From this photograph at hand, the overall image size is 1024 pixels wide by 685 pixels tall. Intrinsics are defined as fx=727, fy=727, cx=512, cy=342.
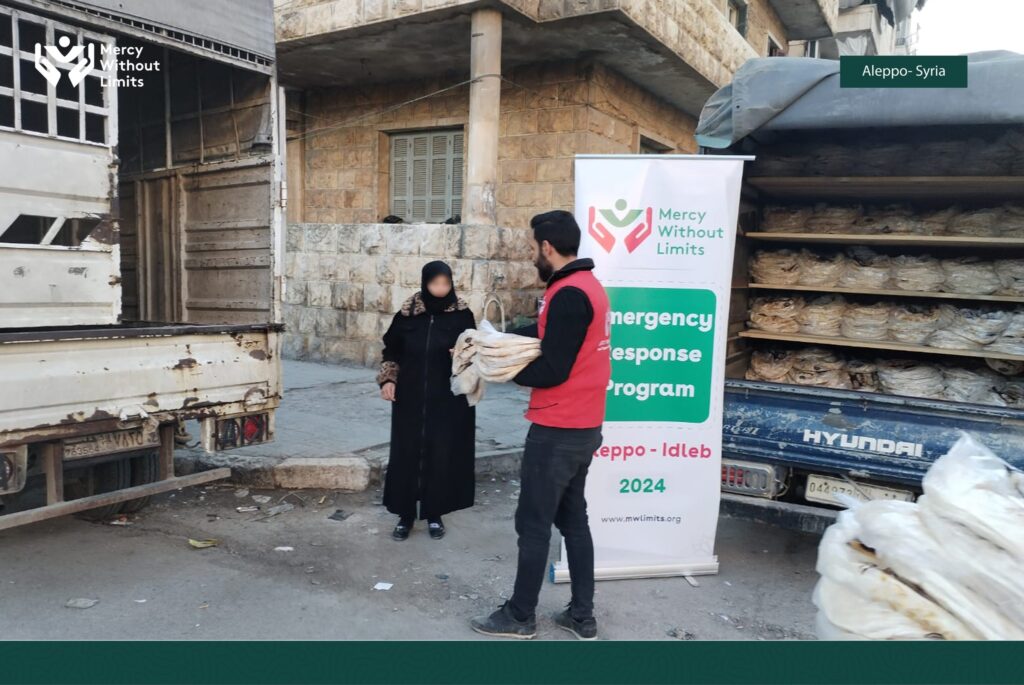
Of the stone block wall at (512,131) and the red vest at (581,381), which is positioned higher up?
the stone block wall at (512,131)

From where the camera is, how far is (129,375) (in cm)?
386

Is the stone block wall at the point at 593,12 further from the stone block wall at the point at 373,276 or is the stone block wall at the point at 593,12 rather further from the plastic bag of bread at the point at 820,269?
the plastic bag of bread at the point at 820,269

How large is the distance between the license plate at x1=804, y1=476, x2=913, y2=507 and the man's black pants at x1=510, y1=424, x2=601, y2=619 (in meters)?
1.40

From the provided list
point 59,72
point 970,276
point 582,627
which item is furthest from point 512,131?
point 582,627

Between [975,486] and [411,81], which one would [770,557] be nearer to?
[975,486]

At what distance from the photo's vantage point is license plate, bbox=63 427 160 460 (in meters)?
3.74

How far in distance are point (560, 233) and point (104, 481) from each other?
3363 mm

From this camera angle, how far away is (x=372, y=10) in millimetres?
9375

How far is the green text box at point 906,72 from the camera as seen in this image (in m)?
3.79

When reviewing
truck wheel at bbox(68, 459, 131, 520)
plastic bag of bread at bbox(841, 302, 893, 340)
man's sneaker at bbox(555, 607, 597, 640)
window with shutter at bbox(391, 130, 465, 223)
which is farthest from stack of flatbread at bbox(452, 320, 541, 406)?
window with shutter at bbox(391, 130, 465, 223)

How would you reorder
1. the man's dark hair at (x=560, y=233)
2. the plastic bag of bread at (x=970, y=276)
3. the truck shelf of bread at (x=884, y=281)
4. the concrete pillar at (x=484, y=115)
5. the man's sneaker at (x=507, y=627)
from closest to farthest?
1. the man's dark hair at (x=560, y=233)
2. the man's sneaker at (x=507, y=627)
3. the truck shelf of bread at (x=884, y=281)
4. the plastic bag of bread at (x=970, y=276)
5. the concrete pillar at (x=484, y=115)

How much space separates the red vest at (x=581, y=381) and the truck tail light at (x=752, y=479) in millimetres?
1277

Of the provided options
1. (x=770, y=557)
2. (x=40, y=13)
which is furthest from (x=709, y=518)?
(x=40, y=13)

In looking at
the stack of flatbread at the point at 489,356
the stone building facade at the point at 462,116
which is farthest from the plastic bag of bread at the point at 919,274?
the stone building facade at the point at 462,116
